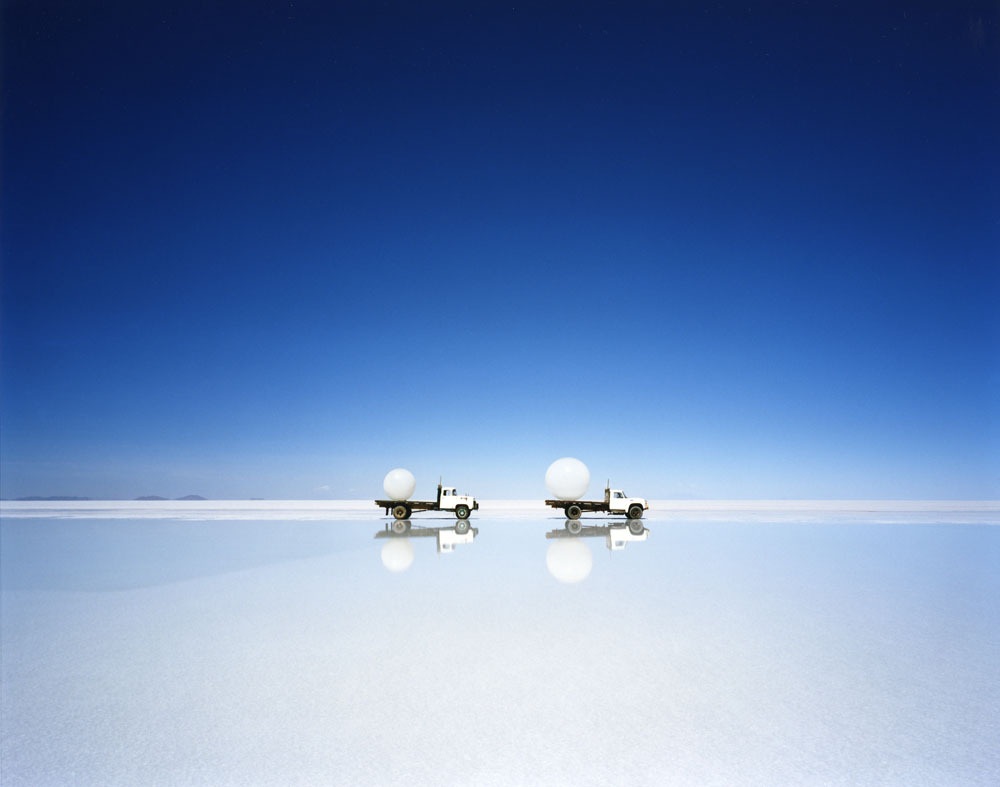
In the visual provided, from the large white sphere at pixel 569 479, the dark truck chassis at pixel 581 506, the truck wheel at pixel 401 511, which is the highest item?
the large white sphere at pixel 569 479

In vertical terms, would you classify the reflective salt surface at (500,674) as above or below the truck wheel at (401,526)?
below

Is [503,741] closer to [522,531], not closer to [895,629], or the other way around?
[895,629]

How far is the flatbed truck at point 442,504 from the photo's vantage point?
86.5ft

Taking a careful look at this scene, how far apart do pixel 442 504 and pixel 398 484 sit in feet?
9.00

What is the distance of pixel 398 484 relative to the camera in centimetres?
2794

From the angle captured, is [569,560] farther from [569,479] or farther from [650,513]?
[650,513]

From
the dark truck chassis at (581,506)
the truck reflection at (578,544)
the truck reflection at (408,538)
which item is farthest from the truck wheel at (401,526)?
the dark truck chassis at (581,506)

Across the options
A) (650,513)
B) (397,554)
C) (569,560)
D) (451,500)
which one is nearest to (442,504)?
(451,500)

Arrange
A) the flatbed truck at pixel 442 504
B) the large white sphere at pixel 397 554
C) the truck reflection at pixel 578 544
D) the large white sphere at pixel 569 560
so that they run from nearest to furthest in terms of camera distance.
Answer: the large white sphere at pixel 569 560
the truck reflection at pixel 578 544
the large white sphere at pixel 397 554
the flatbed truck at pixel 442 504

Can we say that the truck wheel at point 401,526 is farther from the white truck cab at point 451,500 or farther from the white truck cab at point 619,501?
the white truck cab at point 619,501

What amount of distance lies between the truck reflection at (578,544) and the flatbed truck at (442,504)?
4340 mm

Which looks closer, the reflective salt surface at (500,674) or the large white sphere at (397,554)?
the reflective salt surface at (500,674)

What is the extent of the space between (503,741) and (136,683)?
4.30 meters

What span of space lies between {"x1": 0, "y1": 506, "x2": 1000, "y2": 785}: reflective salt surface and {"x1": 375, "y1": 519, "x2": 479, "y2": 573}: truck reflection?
1.08 metres
